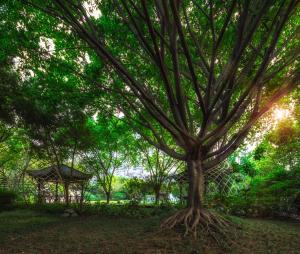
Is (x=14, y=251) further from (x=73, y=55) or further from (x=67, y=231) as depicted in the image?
(x=73, y=55)

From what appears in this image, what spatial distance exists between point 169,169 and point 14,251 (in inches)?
577

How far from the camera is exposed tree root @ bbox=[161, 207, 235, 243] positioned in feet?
17.1

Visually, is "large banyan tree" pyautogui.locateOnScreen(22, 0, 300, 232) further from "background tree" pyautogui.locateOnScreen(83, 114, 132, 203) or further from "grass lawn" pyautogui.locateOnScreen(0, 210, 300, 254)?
"background tree" pyautogui.locateOnScreen(83, 114, 132, 203)

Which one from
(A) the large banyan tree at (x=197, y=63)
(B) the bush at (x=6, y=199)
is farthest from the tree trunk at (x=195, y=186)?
(B) the bush at (x=6, y=199)

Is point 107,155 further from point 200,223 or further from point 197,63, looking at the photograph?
point 200,223

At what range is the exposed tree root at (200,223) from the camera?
5.21 meters

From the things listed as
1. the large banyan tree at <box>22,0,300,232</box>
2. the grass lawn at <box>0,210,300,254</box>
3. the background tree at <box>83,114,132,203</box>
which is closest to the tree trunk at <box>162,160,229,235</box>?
the large banyan tree at <box>22,0,300,232</box>

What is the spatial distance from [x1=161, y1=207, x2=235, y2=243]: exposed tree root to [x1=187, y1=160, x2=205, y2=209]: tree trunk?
0.48ft

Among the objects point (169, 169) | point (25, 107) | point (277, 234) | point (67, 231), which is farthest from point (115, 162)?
point (277, 234)

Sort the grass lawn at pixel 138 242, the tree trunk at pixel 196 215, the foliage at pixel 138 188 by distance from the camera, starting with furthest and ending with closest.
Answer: the foliage at pixel 138 188, the tree trunk at pixel 196 215, the grass lawn at pixel 138 242

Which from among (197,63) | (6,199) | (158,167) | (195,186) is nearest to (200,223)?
(195,186)

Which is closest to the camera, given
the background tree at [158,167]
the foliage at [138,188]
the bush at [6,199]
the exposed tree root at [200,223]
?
the exposed tree root at [200,223]

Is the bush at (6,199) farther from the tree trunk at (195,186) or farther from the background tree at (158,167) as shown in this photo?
the tree trunk at (195,186)

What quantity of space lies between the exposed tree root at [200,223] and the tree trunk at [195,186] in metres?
0.15
